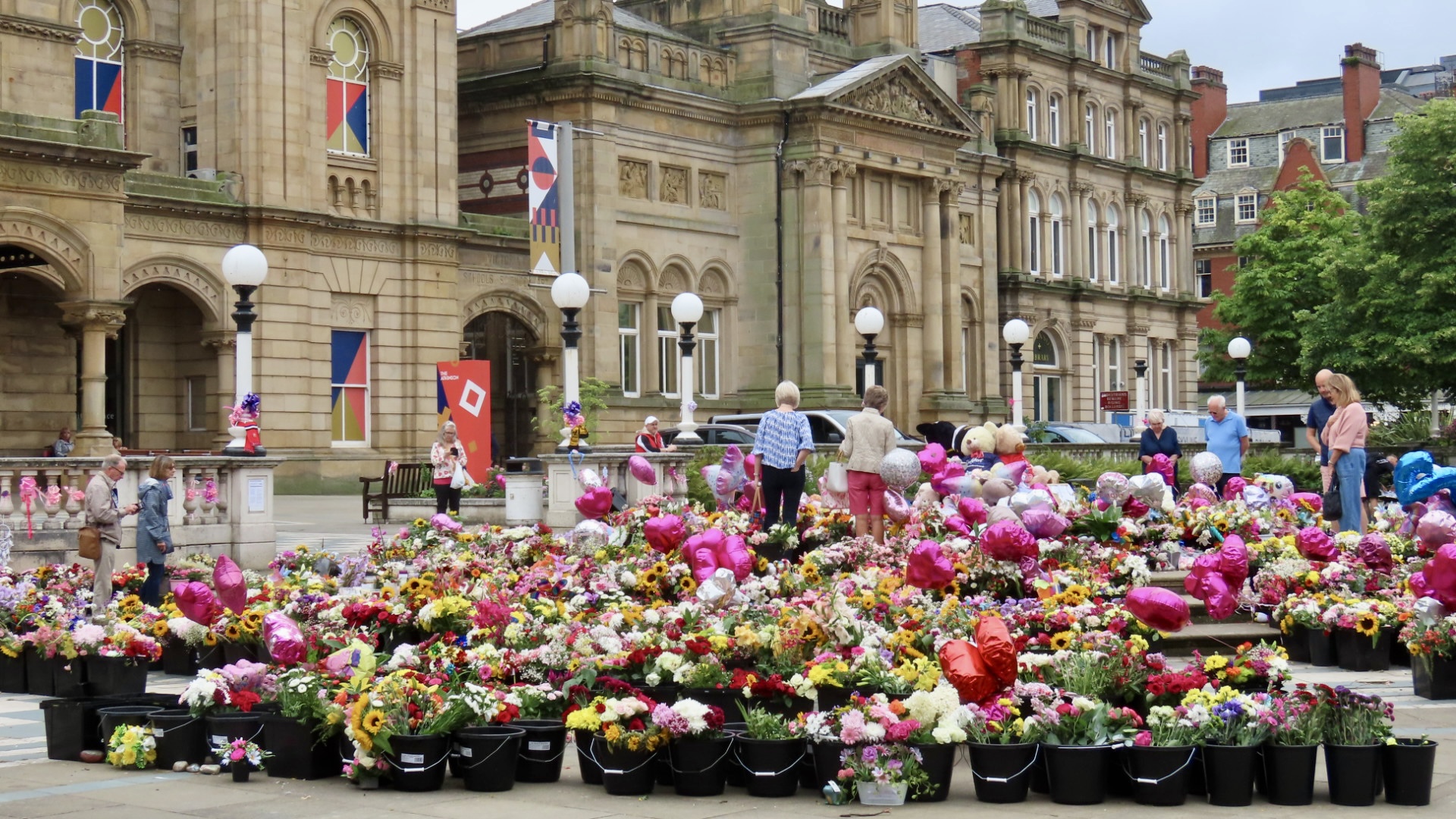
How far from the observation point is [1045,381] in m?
68.5

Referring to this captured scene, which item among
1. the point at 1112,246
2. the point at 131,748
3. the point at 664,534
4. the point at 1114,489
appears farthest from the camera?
the point at 1112,246

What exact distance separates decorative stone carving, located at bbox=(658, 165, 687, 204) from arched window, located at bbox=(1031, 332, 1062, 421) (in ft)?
66.5

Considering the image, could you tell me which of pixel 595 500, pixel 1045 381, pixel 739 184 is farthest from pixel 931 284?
pixel 595 500

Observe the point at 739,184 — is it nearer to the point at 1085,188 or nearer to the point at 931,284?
the point at 931,284

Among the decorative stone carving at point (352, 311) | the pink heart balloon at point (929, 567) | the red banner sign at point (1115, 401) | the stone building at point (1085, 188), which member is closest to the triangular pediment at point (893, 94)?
the stone building at point (1085, 188)

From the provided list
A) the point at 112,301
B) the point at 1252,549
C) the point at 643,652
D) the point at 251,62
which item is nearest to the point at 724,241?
the point at 251,62

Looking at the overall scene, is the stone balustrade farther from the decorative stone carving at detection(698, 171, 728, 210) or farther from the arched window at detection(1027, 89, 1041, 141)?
the arched window at detection(1027, 89, 1041, 141)

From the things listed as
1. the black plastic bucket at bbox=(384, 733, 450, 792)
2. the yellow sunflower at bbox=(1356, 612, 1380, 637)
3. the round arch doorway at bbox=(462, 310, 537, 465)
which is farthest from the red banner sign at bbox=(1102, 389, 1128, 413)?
the black plastic bucket at bbox=(384, 733, 450, 792)

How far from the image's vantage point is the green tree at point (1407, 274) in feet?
181

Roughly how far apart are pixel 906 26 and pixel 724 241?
10.2 meters

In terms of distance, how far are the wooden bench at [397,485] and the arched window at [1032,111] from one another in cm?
3689

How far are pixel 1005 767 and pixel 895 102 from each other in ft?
147

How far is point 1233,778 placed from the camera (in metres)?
10.2

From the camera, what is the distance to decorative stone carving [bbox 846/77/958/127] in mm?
52375
